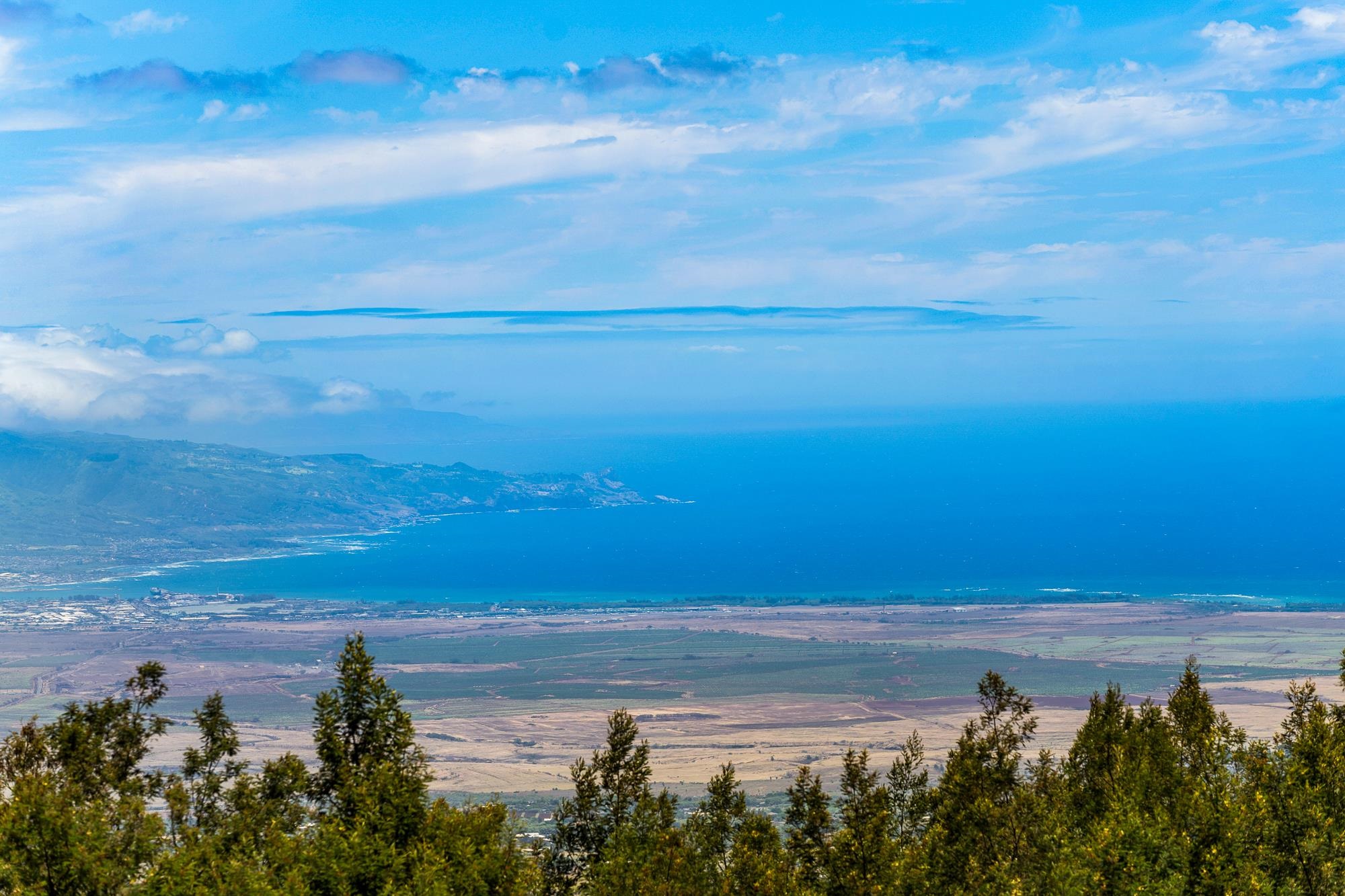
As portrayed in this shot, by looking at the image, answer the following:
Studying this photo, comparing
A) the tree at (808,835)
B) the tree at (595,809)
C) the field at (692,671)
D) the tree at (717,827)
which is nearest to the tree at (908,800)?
the tree at (808,835)

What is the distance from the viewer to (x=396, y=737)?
71.7 feet

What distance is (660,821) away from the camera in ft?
89.7

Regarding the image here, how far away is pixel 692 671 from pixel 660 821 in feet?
300

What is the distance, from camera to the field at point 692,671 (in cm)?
8688

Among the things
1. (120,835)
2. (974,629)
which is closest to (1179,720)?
(120,835)

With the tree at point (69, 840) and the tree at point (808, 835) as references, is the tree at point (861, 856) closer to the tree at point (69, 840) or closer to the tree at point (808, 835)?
the tree at point (808, 835)

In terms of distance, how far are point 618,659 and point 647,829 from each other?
100 meters

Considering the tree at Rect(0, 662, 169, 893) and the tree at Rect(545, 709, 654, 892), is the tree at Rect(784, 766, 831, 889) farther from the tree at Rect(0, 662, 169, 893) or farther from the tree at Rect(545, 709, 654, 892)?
the tree at Rect(0, 662, 169, 893)

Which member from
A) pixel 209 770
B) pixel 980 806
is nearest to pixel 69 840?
pixel 209 770

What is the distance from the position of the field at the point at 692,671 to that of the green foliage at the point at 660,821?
42.4 metres

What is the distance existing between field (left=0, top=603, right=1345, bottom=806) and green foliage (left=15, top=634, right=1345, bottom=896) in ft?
139

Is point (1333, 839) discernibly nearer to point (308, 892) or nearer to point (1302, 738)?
point (1302, 738)

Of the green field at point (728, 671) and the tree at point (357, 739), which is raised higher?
the tree at point (357, 739)

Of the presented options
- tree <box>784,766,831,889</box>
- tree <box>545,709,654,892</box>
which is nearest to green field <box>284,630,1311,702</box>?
tree <box>545,709,654,892</box>
